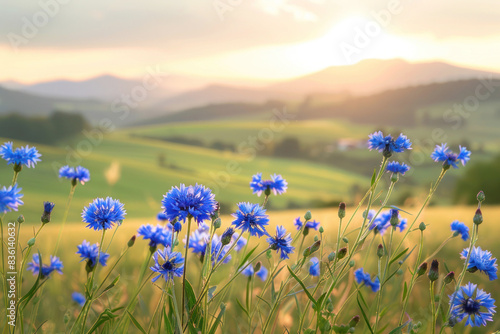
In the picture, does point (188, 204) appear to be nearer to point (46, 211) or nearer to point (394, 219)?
point (46, 211)

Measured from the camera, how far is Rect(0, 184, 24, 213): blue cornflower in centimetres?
110

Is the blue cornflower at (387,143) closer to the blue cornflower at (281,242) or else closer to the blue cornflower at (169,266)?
the blue cornflower at (281,242)

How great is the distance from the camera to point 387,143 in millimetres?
1490

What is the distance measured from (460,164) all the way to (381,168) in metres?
0.42

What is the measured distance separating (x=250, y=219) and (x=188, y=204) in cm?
22

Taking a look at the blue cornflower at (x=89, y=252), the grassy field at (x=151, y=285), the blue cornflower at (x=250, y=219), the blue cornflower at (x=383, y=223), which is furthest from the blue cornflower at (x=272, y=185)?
the blue cornflower at (x=89, y=252)

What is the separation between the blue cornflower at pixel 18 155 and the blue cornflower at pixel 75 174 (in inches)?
10.3

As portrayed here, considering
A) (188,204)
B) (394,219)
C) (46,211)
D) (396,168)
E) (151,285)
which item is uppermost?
(396,168)

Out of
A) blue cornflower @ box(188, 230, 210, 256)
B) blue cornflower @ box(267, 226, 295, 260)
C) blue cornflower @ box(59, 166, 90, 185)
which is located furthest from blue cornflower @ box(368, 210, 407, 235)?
blue cornflower @ box(59, 166, 90, 185)

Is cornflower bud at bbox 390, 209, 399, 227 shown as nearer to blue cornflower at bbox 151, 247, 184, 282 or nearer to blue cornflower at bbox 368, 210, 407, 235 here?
blue cornflower at bbox 368, 210, 407, 235

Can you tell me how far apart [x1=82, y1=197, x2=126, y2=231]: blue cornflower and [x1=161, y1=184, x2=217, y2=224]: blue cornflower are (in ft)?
0.76

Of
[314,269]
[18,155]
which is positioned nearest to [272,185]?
[314,269]

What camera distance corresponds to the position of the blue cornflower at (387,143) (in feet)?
4.86

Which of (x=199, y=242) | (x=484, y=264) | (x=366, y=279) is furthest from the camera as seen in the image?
(x=366, y=279)
